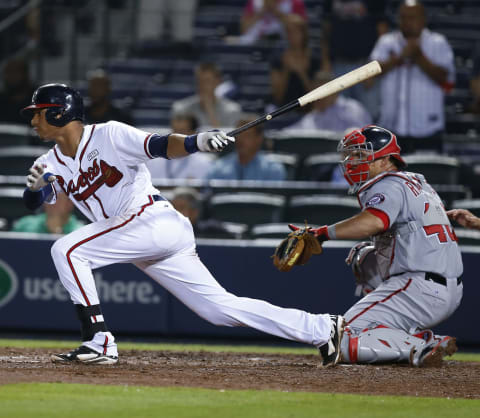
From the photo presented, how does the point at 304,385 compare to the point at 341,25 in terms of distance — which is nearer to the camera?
the point at 304,385

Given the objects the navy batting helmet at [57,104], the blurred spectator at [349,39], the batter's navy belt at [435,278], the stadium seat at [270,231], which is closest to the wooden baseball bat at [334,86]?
the navy batting helmet at [57,104]

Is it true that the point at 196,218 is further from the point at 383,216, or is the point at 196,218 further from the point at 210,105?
the point at 383,216

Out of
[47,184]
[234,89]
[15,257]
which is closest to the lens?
[47,184]

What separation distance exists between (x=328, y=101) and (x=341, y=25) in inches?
43.5

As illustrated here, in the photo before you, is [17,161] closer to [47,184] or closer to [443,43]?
[47,184]

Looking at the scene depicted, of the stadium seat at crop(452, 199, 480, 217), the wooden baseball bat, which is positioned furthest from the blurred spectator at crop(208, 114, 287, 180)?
the wooden baseball bat

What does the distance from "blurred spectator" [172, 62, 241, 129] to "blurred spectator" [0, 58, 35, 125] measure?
2.02 metres

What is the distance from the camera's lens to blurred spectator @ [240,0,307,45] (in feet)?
38.1

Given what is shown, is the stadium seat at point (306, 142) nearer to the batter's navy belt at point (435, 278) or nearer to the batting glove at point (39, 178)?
the batter's navy belt at point (435, 278)

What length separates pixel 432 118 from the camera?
9734 millimetres

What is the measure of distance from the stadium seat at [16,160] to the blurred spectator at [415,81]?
12.3 ft

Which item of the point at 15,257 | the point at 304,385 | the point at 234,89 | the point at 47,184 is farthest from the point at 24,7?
the point at 304,385

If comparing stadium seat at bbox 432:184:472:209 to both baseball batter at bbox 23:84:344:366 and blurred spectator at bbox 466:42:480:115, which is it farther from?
baseball batter at bbox 23:84:344:366

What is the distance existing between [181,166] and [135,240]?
4.03 meters
